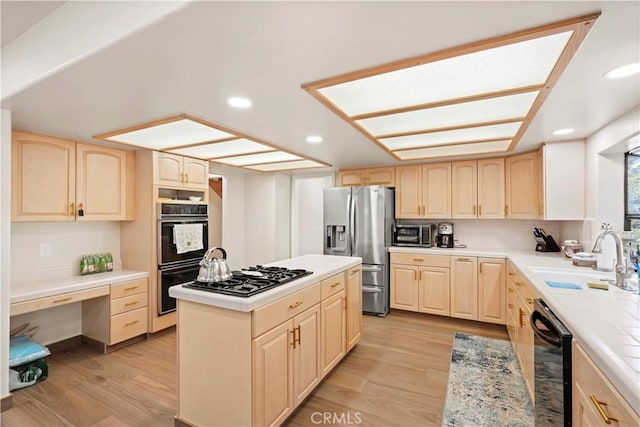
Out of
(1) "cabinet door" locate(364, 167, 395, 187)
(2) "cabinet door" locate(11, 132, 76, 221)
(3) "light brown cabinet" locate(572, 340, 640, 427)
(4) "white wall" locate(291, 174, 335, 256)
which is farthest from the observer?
(4) "white wall" locate(291, 174, 335, 256)

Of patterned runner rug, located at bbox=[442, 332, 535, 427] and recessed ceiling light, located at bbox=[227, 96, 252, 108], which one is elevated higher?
recessed ceiling light, located at bbox=[227, 96, 252, 108]

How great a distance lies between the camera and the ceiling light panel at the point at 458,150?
10.5ft

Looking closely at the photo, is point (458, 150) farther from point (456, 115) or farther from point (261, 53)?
point (261, 53)

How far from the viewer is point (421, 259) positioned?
4008mm

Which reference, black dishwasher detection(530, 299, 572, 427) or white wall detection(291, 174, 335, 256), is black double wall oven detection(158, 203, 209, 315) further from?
black dishwasher detection(530, 299, 572, 427)

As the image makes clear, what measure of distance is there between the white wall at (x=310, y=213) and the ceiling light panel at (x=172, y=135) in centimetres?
250

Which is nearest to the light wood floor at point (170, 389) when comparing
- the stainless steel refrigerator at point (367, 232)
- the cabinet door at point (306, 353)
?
the cabinet door at point (306, 353)

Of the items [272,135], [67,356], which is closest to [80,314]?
[67,356]

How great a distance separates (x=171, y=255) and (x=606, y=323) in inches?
144

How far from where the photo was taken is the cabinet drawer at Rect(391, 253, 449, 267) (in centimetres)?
388

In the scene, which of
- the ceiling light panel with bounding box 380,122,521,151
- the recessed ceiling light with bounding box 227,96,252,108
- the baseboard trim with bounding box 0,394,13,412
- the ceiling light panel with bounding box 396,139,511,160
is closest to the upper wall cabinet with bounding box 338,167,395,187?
the ceiling light panel with bounding box 396,139,511,160

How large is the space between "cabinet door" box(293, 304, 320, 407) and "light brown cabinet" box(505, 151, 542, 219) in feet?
9.38

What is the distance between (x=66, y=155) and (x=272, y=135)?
2.01m

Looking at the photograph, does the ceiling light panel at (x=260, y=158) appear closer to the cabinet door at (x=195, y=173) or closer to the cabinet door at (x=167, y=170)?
the cabinet door at (x=195, y=173)
